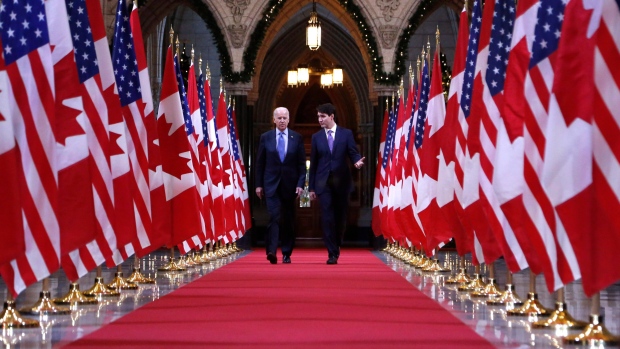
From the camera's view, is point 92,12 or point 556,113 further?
point 92,12

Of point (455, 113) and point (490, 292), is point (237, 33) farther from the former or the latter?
point (490, 292)

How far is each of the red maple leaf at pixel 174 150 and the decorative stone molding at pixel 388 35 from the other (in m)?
12.9

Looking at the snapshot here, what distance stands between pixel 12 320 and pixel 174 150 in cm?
632

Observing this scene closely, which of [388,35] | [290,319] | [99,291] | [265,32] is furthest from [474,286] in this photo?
[265,32]

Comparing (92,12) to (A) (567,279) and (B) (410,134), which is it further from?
(B) (410,134)

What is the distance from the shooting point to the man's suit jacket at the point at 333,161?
1434 cm

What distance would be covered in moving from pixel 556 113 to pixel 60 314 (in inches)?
136

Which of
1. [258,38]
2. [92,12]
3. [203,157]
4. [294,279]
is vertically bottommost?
[294,279]

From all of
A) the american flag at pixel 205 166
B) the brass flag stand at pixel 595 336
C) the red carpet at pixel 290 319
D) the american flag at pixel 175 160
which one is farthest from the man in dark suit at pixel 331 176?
the brass flag stand at pixel 595 336

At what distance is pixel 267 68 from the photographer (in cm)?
3831

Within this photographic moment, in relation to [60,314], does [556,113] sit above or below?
above

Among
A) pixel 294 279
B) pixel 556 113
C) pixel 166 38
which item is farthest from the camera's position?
pixel 166 38

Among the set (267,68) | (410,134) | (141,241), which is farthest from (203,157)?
(267,68)

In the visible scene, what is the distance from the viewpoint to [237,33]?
24.8m
